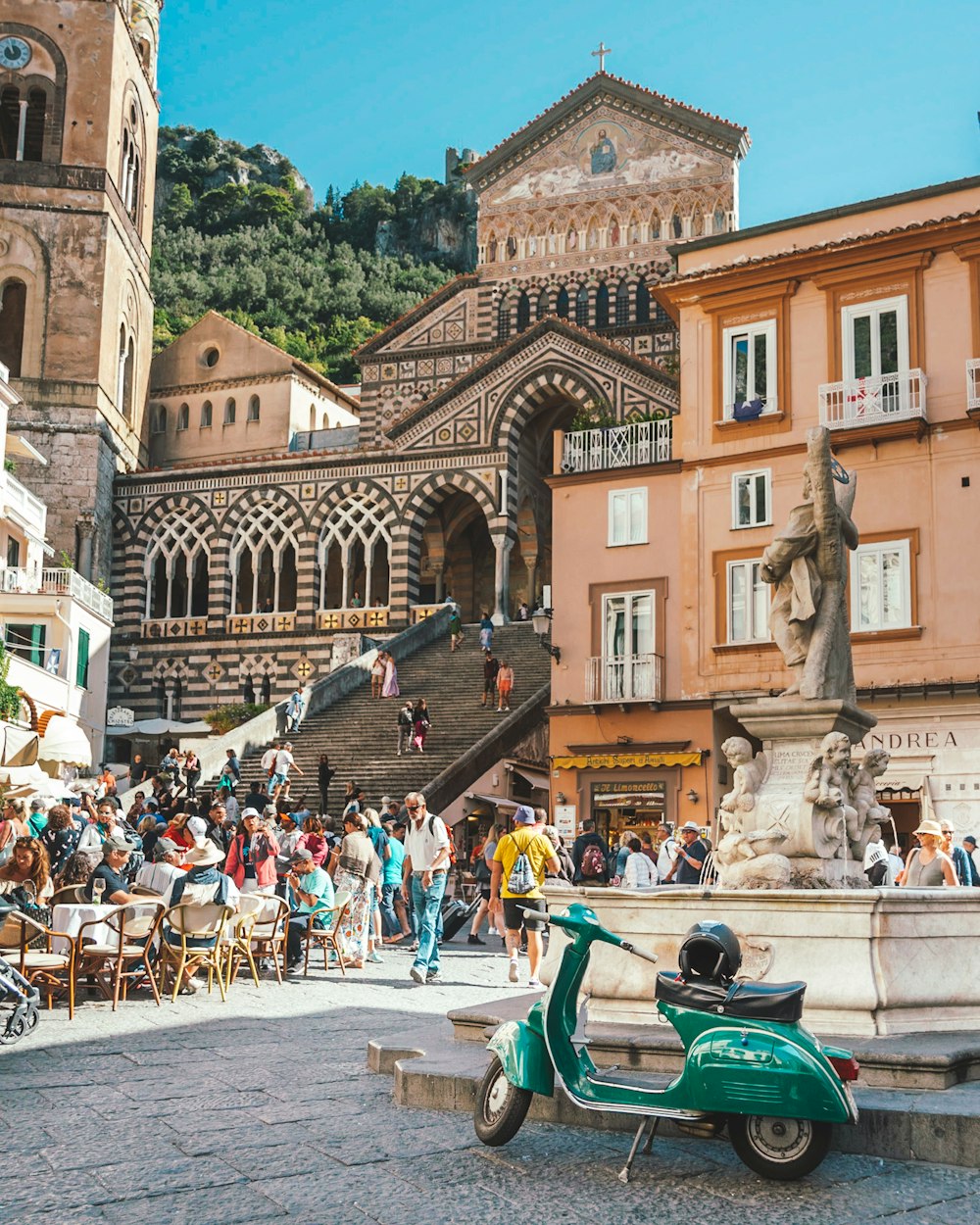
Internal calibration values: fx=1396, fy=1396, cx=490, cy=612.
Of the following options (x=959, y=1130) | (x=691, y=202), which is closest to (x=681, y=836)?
(x=959, y=1130)

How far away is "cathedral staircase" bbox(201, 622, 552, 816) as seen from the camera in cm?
2348

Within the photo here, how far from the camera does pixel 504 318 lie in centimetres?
3962

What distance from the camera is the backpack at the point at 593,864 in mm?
16141

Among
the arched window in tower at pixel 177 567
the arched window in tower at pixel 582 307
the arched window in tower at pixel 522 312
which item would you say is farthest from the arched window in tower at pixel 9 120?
the arched window in tower at pixel 582 307

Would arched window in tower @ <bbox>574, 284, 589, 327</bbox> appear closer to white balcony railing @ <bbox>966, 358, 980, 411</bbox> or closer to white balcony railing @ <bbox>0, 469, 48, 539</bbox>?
white balcony railing @ <bbox>0, 469, 48, 539</bbox>

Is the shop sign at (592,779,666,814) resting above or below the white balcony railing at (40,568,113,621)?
below

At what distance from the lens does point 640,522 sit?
2344 centimetres

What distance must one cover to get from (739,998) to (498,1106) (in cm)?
113

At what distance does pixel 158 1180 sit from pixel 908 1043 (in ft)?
11.2

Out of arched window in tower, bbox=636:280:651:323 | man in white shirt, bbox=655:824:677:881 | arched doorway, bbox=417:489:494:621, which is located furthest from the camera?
arched doorway, bbox=417:489:494:621

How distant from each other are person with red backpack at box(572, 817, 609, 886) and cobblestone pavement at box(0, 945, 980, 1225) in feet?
27.2

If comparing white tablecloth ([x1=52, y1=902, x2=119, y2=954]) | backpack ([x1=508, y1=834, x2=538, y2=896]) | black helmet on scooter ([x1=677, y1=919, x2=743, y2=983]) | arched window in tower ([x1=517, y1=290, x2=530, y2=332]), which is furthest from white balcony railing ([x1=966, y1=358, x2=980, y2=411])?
arched window in tower ([x1=517, y1=290, x2=530, y2=332])

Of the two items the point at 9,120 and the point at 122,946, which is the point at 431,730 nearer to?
the point at 122,946

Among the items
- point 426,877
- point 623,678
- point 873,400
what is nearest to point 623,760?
point 623,678
